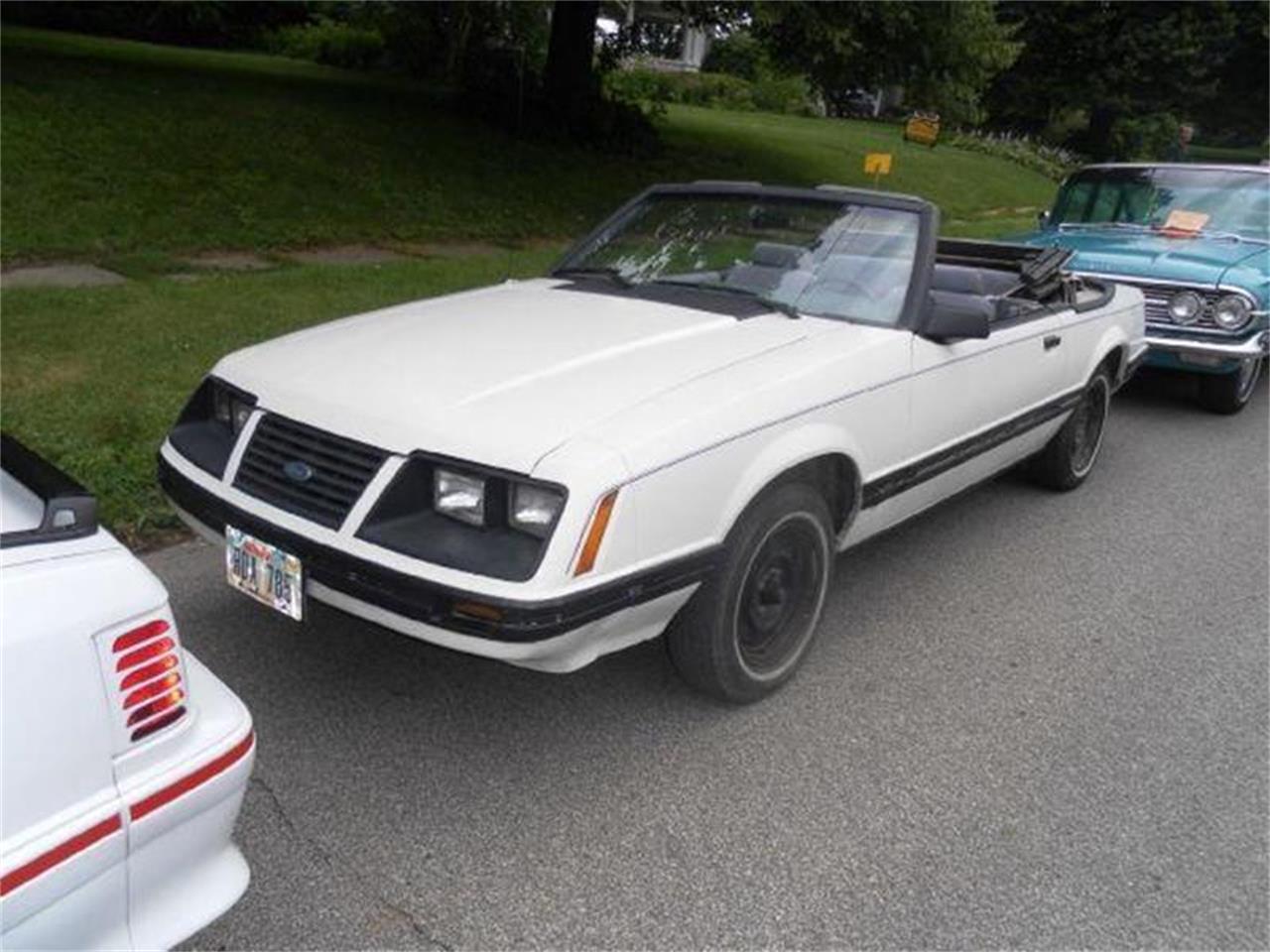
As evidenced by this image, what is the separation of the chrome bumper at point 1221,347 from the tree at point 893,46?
533cm

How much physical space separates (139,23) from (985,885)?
26974 mm

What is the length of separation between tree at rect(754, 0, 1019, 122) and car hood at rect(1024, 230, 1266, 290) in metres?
4.24

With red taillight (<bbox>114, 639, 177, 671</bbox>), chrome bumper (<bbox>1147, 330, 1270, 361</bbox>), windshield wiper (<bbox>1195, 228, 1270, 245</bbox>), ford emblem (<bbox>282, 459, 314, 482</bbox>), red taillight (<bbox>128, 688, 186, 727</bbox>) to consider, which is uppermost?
windshield wiper (<bbox>1195, 228, 1270, 245</bbox>)

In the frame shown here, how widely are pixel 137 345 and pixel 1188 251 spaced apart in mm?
6603

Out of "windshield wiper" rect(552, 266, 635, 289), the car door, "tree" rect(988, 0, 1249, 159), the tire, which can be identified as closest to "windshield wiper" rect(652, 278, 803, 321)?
"windshield wiper" rect(552, 266, 635, 289)

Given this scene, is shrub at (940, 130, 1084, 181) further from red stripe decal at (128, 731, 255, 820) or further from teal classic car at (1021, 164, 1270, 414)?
red stripe decal at (128, 731, 255, 820)

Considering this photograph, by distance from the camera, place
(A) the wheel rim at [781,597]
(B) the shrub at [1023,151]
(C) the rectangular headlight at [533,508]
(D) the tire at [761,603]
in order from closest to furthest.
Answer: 1. (C) the rectangular headlight at [533,508]
2. (D) the tire at [761,603]
3. (A) the wheel rim at [781,597]
4. (B) the shrub at [1023,151]

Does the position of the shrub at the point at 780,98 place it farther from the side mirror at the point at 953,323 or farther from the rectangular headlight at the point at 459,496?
the rectangular headlight at the point at 459,496

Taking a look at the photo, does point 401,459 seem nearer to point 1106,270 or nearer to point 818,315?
point 818,315

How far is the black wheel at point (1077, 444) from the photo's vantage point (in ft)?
17.4

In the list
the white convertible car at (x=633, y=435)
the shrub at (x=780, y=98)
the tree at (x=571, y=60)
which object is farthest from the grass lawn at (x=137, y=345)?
the shrub at (x=780, y=98)

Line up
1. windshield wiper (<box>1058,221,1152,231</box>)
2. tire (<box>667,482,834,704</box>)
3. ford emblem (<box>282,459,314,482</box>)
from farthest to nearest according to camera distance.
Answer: windshield wiper (<box>1058,221,1152,231</box>)
tire (<box>667,482,834,704</box>)
ford emblem (<box>282,459,314,482</box>)

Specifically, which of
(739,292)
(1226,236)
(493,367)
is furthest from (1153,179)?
(493,367)

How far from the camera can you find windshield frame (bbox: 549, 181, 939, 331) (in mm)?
3725
